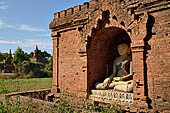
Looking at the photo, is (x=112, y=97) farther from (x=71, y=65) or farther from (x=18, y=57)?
(x=18, y=57)

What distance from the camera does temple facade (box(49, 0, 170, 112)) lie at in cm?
511

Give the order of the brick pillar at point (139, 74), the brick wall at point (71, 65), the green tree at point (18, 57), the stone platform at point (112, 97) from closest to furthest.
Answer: the brick pillar at point (139, 74), the stone platform at point (112, 97), the brick wall at point (71, 65), the green tree at point (18, 57)

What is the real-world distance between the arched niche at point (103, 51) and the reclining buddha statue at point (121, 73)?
545 mm

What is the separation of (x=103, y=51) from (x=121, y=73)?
1307 millimetres

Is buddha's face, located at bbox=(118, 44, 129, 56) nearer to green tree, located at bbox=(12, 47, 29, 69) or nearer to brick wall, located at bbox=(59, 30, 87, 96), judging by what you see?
brick wall, located at bbox=(59, 30, 87, 96)

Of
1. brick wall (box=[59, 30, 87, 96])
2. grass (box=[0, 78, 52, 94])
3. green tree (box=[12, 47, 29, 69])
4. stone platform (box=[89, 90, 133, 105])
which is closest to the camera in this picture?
stone platform (box=[89, 90, 133, 105])

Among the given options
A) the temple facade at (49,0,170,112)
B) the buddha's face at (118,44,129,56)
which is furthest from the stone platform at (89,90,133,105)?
the buddha's face at (118,44,129,56)

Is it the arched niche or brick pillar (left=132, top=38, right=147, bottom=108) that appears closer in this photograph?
brick pillar (left=132, top=38, right=147, bottom=108)

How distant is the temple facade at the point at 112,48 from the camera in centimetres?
511

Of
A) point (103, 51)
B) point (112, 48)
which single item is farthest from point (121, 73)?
point (112, 48)

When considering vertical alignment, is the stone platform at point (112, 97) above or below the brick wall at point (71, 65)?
below

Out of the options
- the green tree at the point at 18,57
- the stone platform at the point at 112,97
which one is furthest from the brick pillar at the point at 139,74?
the green tree at the point at 18,57

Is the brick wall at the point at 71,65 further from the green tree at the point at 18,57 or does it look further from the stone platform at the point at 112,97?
the green tree at the point at 18,57

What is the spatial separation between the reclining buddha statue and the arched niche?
21.4 inches
